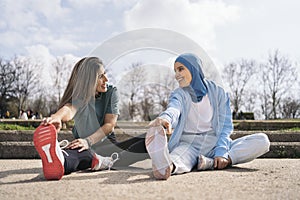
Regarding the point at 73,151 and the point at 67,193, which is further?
the point at 73,151

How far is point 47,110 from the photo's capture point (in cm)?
4534

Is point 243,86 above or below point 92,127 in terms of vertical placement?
above

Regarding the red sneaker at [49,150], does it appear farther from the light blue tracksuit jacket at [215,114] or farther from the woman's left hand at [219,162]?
the woman's left hand at [219,162]

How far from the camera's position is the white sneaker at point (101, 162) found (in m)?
3.54

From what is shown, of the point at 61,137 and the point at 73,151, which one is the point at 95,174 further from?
the point at 61,137

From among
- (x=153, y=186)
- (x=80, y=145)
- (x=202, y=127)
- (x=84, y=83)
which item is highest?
(x=84, y=83)

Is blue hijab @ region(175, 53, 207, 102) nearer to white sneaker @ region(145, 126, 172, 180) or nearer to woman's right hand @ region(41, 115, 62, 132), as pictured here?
white sneaker @ region(145, 126, 172, 180)

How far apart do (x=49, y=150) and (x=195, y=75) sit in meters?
1.69

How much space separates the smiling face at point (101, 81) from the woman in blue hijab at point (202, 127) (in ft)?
2.40

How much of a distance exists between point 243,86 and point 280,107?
4375 millimetres

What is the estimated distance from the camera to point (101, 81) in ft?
12.1

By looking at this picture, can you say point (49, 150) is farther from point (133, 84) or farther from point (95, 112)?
point (133, 84)

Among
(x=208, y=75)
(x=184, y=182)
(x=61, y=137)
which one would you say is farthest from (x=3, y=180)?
(x=61, y=137)

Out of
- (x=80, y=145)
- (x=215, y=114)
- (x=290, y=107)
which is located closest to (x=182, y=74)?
(x=215, y=114)
